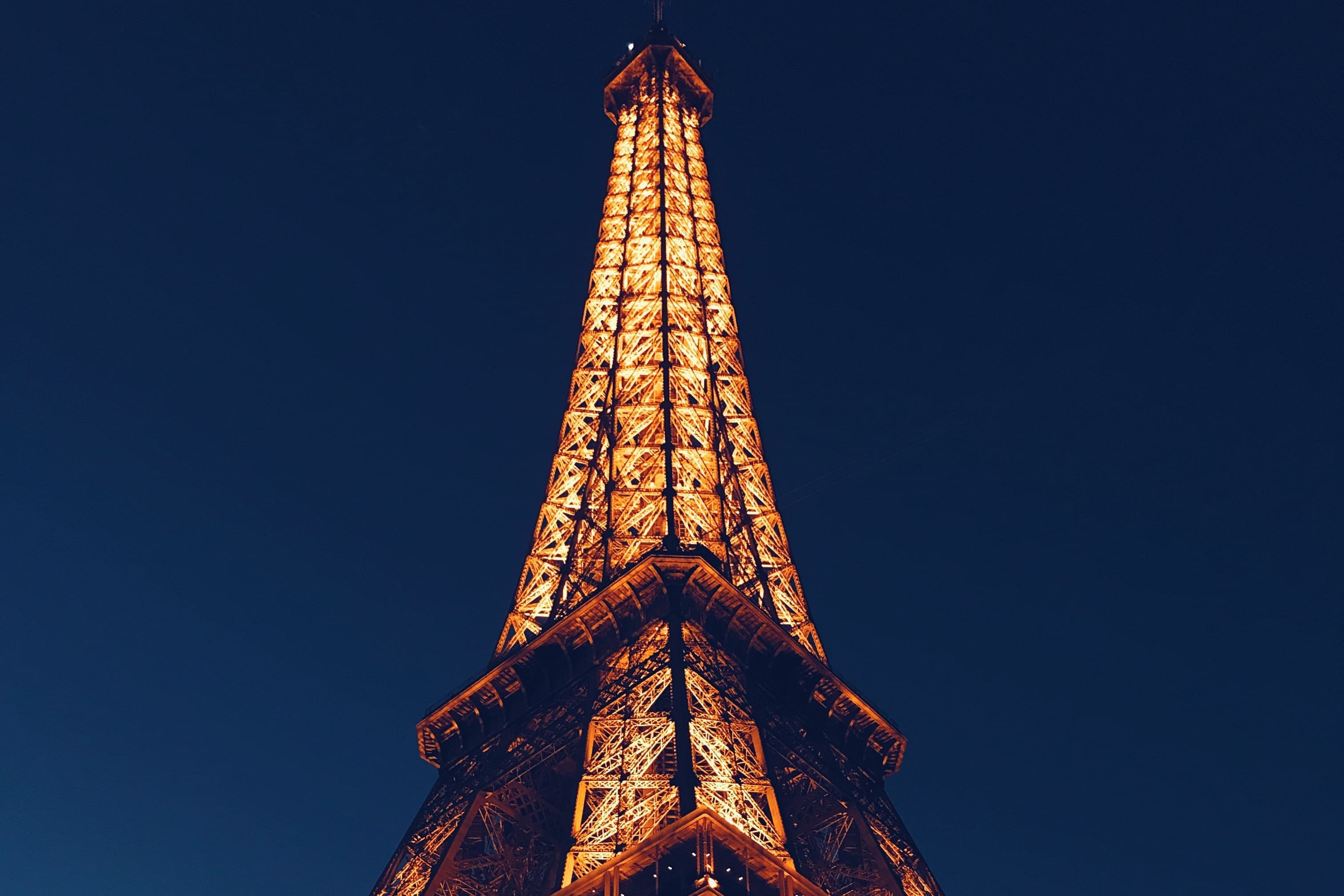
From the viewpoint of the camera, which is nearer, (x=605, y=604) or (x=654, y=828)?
(x=654, y=828)

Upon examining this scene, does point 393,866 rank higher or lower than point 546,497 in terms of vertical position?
lower

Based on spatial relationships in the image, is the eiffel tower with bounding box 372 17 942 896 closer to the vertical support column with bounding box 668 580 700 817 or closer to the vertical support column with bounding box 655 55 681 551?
the vertical support column with bounding box 668 580 700 817

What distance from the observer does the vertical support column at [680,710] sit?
3180 cm

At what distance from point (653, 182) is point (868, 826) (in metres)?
30.6

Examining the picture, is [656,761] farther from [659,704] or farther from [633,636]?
[633,636]

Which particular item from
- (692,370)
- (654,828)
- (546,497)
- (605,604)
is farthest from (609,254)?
(654,828)

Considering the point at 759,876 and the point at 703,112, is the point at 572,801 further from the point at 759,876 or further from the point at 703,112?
the point at 703,112

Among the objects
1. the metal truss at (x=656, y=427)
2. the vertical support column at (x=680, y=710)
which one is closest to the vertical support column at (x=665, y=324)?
the metal truss at (x=656, y=427)

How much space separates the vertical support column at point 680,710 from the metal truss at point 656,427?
263 cm

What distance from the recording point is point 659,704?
120 feet

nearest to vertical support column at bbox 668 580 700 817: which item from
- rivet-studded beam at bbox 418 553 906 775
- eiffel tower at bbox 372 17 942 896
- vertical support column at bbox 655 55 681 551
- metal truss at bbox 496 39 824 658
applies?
eiffel tower at bbox 372 17 942 896

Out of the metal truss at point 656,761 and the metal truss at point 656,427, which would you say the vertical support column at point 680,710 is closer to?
the metal truss at point 656,761

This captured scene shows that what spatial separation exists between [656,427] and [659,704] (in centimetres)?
1391

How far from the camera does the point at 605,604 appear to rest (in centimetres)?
4078
